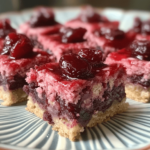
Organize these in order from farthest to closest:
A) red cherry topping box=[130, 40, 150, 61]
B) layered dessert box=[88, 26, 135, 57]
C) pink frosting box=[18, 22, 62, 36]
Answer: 1. pink frosting box=[18, 22, 62, 36]
2. layered dessert box=[88, 26, 135, 57]
3. red cherry topping box=[130, 40, 150, 61]

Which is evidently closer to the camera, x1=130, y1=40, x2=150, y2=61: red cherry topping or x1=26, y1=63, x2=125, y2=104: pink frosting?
x1=26, y1=63, x2=125, y2=104: pink frosting

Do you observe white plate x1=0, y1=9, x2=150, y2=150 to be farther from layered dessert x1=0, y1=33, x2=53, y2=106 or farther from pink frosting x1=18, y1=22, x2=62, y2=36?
pink frosting x1=18, y1=22, x2=62, y2=36

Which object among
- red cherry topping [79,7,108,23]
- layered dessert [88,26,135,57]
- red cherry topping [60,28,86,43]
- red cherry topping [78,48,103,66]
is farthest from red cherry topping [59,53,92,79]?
red cherry topping [79,7,108,23]

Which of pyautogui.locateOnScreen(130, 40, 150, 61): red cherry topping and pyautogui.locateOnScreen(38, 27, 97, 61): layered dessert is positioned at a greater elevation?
pyautogui.locateOnScreen(38, 27, 97, 61): layered dessert

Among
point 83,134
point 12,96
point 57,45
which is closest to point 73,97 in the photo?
point 83,134

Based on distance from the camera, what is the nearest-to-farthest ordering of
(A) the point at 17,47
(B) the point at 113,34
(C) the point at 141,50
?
1. (A) the point at 17,47
2. (C) the point at 141,50
3. (B) the point at 113,34

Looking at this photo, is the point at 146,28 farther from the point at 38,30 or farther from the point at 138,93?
the point at 38,30
